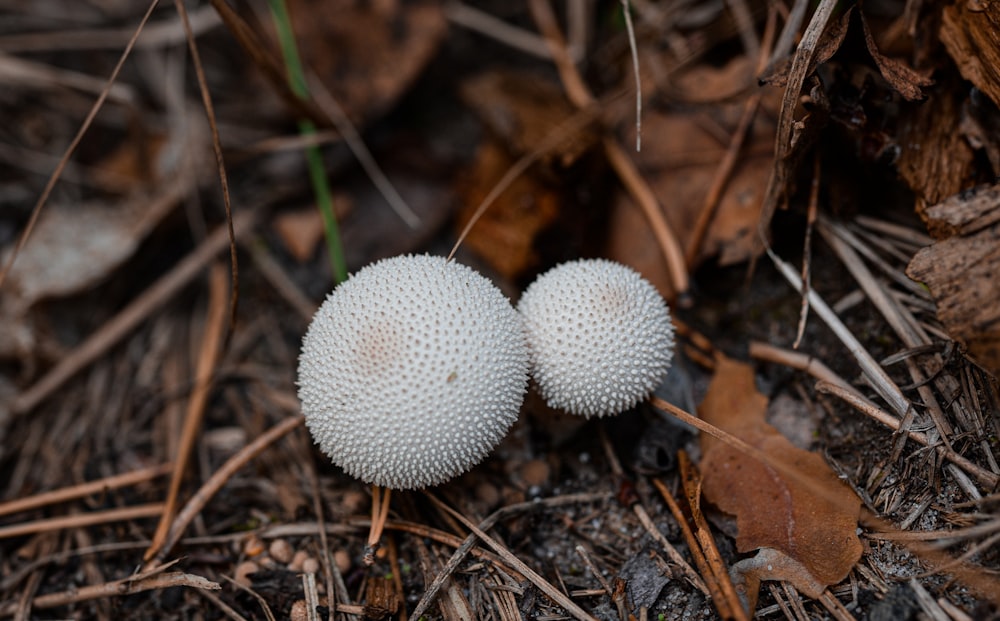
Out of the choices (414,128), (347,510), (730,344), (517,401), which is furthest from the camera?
(414,128)

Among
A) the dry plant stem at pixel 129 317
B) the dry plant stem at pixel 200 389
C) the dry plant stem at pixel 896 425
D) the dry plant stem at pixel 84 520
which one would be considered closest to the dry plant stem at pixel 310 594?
the dry plant stem at pixel 200 389

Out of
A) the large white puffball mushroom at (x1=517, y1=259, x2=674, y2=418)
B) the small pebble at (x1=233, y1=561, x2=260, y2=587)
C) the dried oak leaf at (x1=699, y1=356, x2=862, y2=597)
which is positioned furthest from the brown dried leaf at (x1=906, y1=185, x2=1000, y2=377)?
the small pebble at (x1=233, y1=561, x2=260, y2=587)

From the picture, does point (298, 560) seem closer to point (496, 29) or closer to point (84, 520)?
point (84, 520)

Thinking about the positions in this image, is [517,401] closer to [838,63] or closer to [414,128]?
[838,63]

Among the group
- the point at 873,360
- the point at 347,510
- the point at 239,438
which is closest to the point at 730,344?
the point at 873,360

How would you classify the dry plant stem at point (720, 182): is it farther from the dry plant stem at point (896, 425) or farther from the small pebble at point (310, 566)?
the small pebble at point (310, 566)

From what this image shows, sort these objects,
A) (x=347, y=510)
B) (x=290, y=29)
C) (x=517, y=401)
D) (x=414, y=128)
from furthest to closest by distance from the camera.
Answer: (x=414, y=128) → (x=290, y=29) → (x=347, y=510) → (x=517, y=401)
